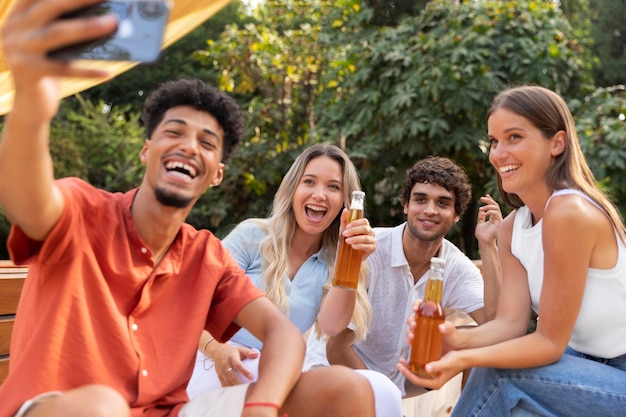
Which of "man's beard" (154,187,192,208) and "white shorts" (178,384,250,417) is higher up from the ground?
"man's beard" (154,187,192,208)

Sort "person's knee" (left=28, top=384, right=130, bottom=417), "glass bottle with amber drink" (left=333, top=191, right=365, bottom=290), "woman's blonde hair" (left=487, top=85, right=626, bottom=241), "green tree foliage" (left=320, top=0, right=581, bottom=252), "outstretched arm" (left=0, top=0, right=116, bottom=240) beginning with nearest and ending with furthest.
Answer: "outstretched arm" (left=0, top=0, right=116, bottom=240), "person's knee" (left=28, top=384, right=130, bottom=417), "woman's blonde hair" (left=487, top=85, right=626, bottom=241), "glass bottle with amber drink" (left=333, top=191, right=365, bottom=290), "green tree foliage" (left=320, top=0, right=581, bottom=252)

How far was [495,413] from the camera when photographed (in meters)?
2.28

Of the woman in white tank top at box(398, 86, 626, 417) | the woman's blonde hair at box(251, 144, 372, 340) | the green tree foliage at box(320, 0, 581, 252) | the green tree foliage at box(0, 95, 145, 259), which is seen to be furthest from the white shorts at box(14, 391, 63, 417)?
the green tree foliage at box(0, 95, 145, 259)

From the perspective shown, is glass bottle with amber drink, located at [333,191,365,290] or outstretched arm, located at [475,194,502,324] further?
outstretched arm, located at [475,194,502,324]

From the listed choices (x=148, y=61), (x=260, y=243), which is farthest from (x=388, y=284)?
(x=148, y=61)

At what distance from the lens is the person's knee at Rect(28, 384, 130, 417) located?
1428 mm

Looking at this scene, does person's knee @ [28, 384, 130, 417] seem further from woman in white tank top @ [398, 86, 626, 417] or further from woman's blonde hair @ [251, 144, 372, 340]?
woman's blonde hair @ [251, 144, 372, 340]

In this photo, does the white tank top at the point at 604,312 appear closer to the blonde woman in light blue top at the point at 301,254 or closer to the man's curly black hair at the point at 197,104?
the blonde woman in light blue top at the point at 301,254

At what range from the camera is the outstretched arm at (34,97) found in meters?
1.17

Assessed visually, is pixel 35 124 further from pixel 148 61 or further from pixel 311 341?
pixel 311 341

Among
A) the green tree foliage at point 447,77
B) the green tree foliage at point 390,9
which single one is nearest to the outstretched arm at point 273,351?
the green tree foliage at point 447,77

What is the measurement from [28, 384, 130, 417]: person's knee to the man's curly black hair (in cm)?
85

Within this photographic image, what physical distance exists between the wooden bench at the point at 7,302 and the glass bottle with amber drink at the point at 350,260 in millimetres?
1426

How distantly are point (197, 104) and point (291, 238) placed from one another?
1213mm
